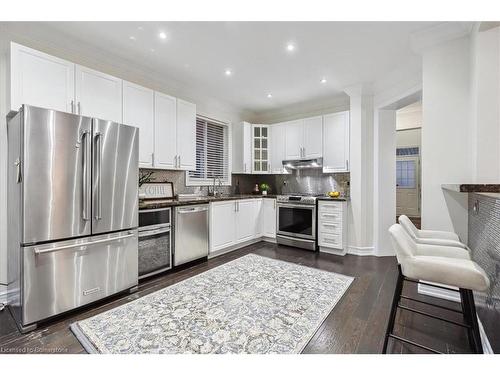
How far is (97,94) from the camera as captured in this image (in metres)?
2.67

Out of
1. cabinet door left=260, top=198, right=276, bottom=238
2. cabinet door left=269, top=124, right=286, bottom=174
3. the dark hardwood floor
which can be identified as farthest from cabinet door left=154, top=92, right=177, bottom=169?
cabinet door left=269, top=124, right=286, bottom=174

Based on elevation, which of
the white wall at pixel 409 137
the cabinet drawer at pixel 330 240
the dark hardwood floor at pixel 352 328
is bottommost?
the dark hardwood floor at pixel 352 328

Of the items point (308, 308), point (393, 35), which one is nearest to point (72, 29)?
point (393, 35)

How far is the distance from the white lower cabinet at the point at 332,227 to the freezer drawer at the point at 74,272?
114 inches

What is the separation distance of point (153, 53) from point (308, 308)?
10.9 feet

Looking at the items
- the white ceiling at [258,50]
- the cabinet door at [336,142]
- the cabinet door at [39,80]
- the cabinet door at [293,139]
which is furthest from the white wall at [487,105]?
the cabinet door at [39,80]

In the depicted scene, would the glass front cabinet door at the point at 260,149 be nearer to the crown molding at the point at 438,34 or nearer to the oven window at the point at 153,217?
the oven window at the point at 153,217

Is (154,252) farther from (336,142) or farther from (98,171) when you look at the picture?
(336,142)

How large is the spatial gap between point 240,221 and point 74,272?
8.37 ft

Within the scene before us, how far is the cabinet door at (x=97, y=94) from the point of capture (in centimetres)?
253

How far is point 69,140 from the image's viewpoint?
211cm

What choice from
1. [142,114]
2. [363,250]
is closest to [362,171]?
[363,250]
